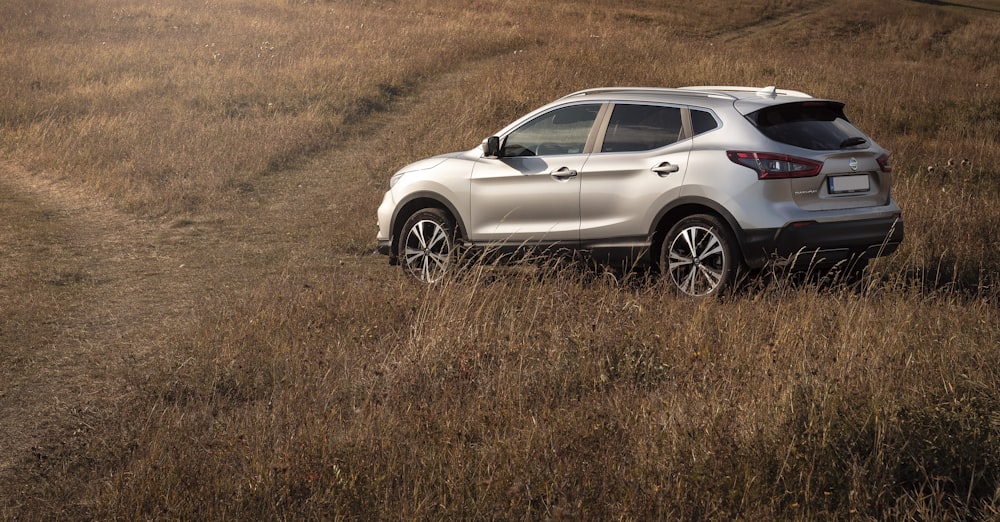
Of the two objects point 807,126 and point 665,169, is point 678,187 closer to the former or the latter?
point 665,169

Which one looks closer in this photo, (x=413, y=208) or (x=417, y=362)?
(x=417, y=362)

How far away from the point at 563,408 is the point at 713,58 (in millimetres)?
17347

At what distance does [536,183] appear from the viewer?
8.72 metres

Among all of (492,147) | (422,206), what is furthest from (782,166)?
(422,206)

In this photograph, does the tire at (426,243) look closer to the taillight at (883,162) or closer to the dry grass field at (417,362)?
the dry grass field at (417,362)

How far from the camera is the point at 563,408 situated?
17.7 ft

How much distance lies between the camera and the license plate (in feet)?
25.1

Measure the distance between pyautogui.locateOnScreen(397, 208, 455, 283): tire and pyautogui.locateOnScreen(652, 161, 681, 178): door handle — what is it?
2040mm

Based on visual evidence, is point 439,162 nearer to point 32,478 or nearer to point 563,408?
point 563,408

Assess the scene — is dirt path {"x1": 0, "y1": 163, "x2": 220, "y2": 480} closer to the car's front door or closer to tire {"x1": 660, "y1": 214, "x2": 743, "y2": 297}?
the car's front door

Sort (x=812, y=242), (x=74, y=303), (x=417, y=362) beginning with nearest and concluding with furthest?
(x=417, y=362) < (x=812, y=242) < (x=74, y=303)

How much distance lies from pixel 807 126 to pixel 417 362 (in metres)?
3.69

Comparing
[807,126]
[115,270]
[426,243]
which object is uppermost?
[807,126]

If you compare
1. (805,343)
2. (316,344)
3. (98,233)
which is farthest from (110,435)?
(98,233)
